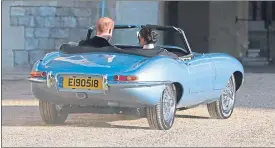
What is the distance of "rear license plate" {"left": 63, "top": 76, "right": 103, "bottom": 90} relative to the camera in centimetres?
796

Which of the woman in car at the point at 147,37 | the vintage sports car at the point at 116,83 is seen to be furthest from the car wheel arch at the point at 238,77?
the woman in car at the point at 147,37

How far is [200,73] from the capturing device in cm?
901

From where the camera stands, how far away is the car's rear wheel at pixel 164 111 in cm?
820

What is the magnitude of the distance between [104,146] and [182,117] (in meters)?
2.57

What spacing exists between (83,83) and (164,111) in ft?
2.98

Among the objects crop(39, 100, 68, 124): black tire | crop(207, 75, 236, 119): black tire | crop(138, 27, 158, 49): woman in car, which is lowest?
crop(207, 75, 236, 119): black tire

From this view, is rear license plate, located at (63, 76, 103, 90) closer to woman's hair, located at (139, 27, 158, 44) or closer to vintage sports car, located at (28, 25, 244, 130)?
vintage sports car, located at (28, 25, 244, 130)

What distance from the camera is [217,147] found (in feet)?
24.2

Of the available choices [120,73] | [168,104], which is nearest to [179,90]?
[168,104]

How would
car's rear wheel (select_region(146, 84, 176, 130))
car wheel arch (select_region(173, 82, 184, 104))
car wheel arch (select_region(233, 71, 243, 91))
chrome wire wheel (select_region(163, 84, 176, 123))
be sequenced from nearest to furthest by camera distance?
car's rear wheel (select_region(146, 84, 176, 130)), chrome wire wheel (select_region(163, 84, 176, 123)), car wheel arch (select_region(173, 82, 184, 104)), car wheel arch (select_region(233, 71, 243, 91))

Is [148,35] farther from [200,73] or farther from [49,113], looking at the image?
[49,113]

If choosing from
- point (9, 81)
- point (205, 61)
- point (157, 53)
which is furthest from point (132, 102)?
point (9, 81)

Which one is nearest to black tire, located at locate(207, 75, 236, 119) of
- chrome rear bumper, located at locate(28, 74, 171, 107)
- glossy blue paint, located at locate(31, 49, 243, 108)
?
glossy blue paint, located at locate(31, 49, 243, 108)

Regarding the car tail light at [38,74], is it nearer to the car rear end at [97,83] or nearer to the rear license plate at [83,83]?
the car rear end at [97,83]
